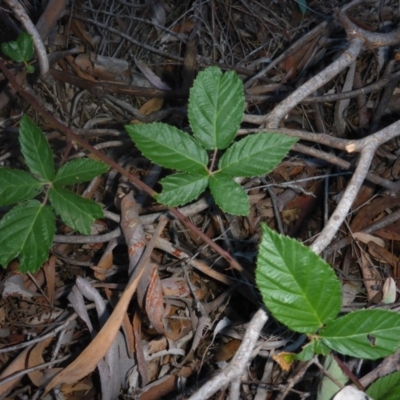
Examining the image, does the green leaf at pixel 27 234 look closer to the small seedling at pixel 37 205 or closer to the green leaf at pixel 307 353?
the small seedling at pixel 37 205

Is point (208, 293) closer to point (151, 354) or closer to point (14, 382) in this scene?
point (151, 354)

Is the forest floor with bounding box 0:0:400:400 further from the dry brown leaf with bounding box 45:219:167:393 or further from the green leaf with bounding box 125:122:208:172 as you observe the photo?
the green leaf with bounding box 125:122:208:172

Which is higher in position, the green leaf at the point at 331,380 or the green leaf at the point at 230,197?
the green leaf at the point at 230,197

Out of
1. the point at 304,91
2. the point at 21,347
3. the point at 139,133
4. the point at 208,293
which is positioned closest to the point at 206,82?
the point at 139,133

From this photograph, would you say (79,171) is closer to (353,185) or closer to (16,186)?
(16,186)

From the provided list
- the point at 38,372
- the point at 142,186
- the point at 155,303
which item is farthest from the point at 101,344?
the point at 142,186

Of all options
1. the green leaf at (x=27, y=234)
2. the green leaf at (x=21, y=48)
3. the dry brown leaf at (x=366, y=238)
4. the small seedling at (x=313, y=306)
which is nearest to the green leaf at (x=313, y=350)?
the small seedling at (x=313, y=306)
